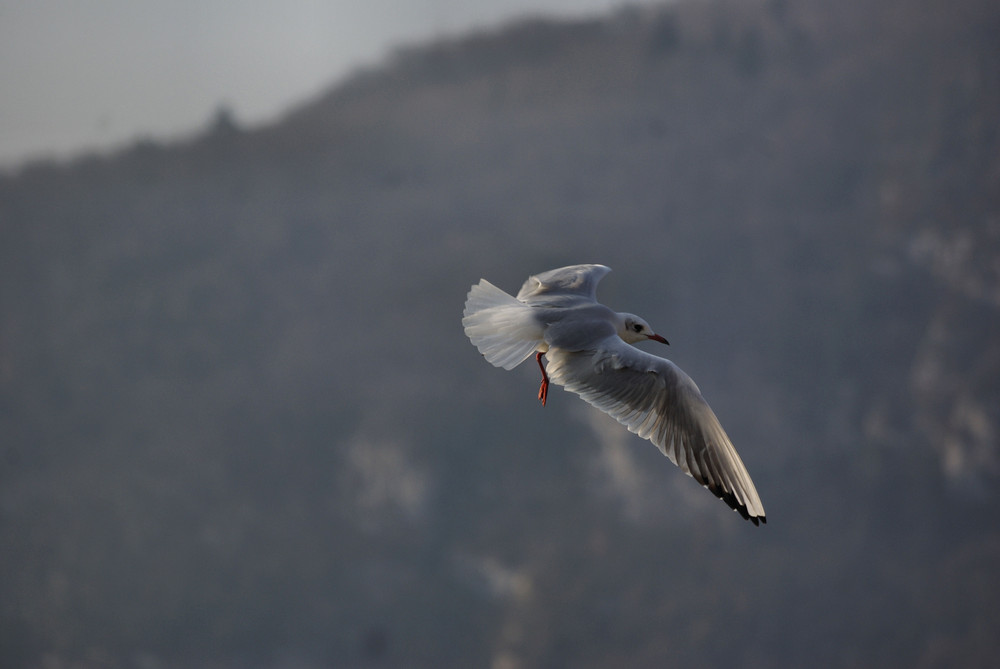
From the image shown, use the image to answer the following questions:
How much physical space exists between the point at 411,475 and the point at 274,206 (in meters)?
11.2

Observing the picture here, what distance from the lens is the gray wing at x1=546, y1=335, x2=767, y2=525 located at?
13.1 feet

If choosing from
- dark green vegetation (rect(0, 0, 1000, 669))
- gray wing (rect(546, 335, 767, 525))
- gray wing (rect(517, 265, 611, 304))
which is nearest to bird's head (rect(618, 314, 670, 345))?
gray wing (rect(517, 265, 611, 304))

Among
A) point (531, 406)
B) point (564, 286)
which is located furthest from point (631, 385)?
point (531, 406)

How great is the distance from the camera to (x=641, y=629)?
30172 mm

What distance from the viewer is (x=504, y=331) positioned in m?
4.12

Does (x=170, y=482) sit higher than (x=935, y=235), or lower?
lower

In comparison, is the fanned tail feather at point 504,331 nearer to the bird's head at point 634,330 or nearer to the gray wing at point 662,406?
the gray wing at point 662,406

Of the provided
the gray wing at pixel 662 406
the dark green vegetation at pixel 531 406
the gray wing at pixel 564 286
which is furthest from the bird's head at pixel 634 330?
the dark green vegetation at pixel 531 406

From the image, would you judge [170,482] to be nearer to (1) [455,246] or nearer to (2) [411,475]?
(2) [411,475]

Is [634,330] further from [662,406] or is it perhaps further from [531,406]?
[531,406]

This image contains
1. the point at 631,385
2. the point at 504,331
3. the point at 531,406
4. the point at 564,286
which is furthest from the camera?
the point at 531,406

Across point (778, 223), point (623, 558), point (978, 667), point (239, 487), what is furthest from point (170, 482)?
point (978, 667)

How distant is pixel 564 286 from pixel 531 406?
2640cm

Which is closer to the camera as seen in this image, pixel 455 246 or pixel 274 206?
pixel 455 246
